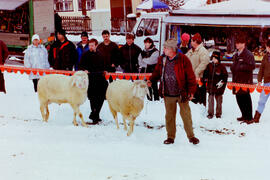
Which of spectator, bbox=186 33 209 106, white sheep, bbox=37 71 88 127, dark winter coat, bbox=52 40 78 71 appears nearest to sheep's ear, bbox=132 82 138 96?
white sheep, bbox=37 71 88 127

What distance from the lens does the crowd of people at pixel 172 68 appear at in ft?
16.7

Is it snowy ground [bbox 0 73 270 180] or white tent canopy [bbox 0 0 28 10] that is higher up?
white tent canopy [bbox 0 0 28 10]

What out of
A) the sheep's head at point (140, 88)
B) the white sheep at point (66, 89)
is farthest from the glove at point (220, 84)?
the white sheep at point (66, 89)

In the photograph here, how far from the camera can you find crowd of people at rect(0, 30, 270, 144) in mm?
5086

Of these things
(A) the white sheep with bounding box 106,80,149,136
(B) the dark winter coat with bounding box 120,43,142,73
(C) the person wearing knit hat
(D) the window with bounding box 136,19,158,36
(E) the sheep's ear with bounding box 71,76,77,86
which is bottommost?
(A) the white sheep with bounding box 106,80,149,136

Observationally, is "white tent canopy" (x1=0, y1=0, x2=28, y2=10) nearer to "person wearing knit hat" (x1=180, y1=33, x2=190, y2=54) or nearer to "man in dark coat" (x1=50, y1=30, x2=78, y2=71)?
"man in dark coat" (x1=50, y1=30, x2=78, y2=71)

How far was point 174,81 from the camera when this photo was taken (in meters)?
5.09

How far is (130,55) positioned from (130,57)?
65mm

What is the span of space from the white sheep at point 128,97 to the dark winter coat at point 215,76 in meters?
1.92

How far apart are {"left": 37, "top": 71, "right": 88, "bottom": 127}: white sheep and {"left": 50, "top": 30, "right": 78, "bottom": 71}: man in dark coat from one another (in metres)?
1.73

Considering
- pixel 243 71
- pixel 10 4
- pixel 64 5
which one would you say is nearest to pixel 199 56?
pixel 243 71

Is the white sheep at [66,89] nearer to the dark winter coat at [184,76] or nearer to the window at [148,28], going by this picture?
the dark winter coat at [184,76]

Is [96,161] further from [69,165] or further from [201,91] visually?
[201,91]

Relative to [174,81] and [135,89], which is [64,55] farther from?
[174,81]
